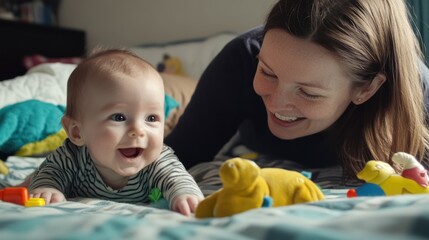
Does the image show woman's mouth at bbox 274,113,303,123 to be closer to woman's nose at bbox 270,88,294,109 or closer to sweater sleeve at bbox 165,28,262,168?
woman's nose at bbox 270,88,294,109

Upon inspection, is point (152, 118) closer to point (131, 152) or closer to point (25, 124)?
point (131, 152)

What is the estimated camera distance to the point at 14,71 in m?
3.47

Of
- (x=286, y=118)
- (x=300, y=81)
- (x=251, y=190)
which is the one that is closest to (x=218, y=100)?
(x=286, y=118)

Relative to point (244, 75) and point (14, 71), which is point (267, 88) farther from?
point (14, 71)

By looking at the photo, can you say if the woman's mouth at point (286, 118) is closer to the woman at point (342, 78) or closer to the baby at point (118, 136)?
the woman at point (342, 78)

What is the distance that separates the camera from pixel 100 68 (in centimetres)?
108

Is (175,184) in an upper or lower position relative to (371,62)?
lower

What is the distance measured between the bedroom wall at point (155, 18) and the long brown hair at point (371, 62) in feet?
4.89

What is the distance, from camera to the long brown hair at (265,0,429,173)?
1.21m

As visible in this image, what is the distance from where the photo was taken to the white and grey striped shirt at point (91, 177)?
1.13 m

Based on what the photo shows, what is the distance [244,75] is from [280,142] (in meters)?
0.23

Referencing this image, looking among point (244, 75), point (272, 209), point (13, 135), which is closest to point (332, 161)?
point (244, 75)

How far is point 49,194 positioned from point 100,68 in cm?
27

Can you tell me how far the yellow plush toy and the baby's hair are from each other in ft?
1.21
